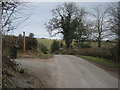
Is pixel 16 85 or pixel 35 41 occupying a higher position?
pixel 35 41

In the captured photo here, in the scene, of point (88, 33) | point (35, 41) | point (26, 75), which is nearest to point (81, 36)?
point (88, 33)

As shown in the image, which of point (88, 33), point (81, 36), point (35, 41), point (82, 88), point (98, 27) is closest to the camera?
point (82, 88)

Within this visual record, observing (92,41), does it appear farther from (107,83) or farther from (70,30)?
(107,83)

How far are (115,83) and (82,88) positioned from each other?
128 centimetres

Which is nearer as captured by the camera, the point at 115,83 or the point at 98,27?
the point at 115,83

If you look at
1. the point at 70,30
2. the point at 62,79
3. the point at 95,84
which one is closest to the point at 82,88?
the point at 95,84

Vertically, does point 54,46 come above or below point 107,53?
above

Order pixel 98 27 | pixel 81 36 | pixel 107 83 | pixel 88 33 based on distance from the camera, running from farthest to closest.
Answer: pixel 81 36 < pixel 88 33 < pixel 98 27 < pixel 107 83

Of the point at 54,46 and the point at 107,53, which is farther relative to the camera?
the point at 54,46

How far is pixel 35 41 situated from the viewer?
13617mm

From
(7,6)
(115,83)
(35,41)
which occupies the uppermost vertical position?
(7,6)

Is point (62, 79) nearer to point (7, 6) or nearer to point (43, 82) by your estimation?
point (43, 82)

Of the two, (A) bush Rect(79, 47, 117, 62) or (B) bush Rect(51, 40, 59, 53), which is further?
(B) bush Rect(51, 40, 59, 53)

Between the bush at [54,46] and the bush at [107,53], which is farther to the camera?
the bush at [54,46]
